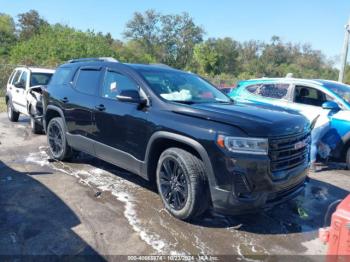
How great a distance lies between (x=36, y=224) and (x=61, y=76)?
3283 millimetres

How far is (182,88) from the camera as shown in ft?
16.5

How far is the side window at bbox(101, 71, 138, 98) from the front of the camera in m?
5.02

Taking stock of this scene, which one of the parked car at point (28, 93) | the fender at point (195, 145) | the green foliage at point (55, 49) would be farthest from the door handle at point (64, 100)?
the green foliage at point (55, 49)

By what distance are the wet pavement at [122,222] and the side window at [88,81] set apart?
1.39 meters

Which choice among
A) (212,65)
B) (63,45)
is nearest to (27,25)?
(63,45)

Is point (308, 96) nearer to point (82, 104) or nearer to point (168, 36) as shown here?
point (82, 104)

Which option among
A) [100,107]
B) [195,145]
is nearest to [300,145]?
[195,145]

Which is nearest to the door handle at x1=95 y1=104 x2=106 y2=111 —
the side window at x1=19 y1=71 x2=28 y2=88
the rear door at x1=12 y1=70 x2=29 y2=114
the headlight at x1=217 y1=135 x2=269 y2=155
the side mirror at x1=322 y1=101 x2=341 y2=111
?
the headlight at x1=217 y1=135 x2=269 y2=155

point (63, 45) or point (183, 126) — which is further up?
point (63, 45)

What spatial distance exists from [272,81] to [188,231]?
5.19m

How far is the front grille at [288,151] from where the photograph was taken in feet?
12.7

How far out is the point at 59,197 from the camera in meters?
4.95

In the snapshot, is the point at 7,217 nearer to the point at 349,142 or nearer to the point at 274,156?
the point at 274,156

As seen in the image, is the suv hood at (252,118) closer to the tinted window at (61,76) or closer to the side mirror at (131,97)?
Result: the side mirror at (131,97)
